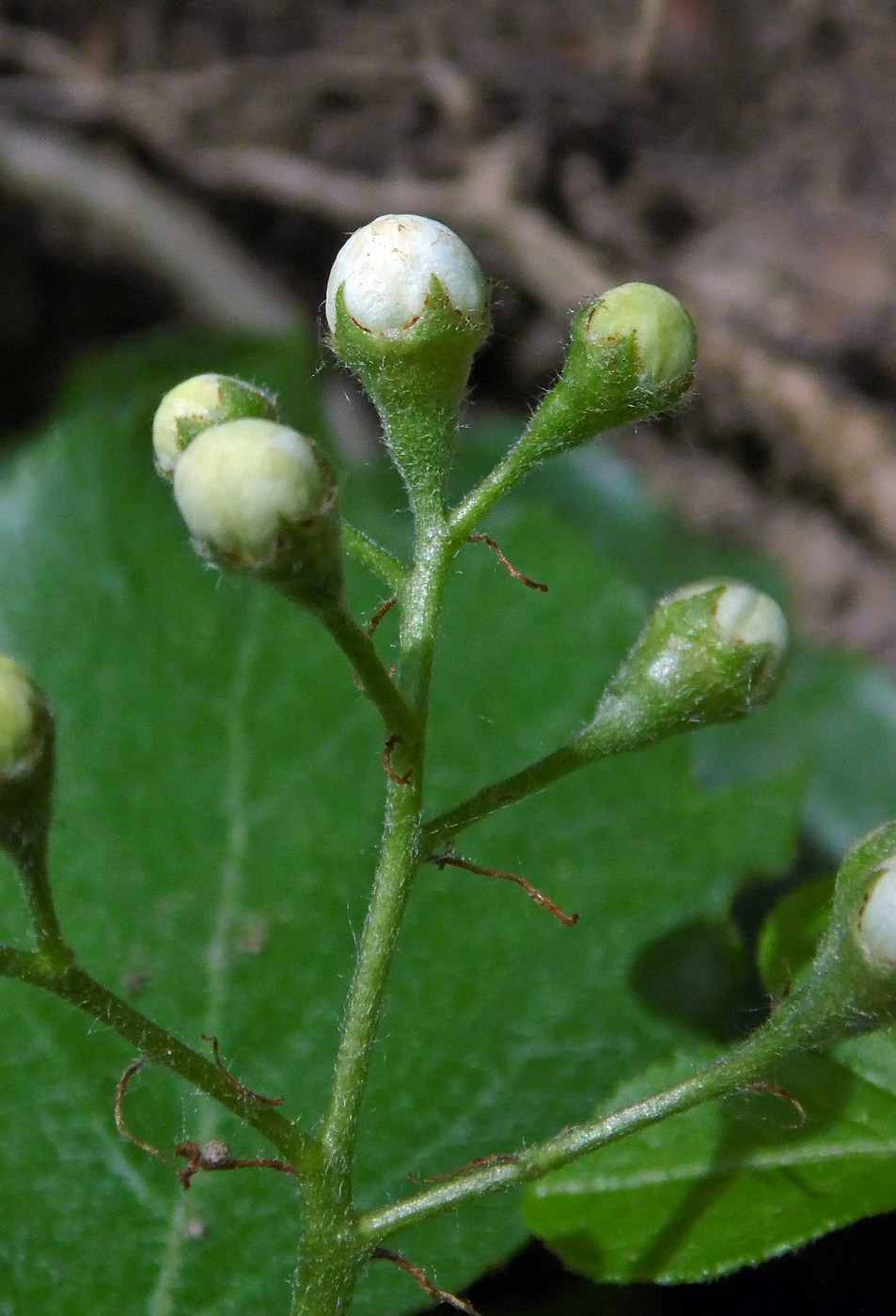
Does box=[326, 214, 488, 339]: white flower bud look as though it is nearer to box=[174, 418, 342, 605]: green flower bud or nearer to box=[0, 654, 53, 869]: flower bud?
box=[174, 418, 342, 605]: green flower bud

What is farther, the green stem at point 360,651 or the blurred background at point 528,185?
the blurred background at point 528,185

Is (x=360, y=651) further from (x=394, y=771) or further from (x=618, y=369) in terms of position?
(x=618, y=369)

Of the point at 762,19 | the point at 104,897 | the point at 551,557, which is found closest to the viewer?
the point at 104,897

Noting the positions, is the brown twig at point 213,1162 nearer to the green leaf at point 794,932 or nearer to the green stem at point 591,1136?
the green stem at point 591,1136

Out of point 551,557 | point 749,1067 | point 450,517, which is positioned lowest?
point 551,557

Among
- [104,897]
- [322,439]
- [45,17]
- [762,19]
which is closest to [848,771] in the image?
[322,439]

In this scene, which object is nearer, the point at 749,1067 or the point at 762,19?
the point at 749,1067

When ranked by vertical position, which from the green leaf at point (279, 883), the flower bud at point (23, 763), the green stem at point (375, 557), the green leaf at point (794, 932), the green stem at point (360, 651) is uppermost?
the green stem at point (360, 651)

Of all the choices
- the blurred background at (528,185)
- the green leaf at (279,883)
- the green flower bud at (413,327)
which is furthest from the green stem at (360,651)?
the blurred background at (528,185)

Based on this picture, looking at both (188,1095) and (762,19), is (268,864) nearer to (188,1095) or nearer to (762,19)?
(188,1095)
